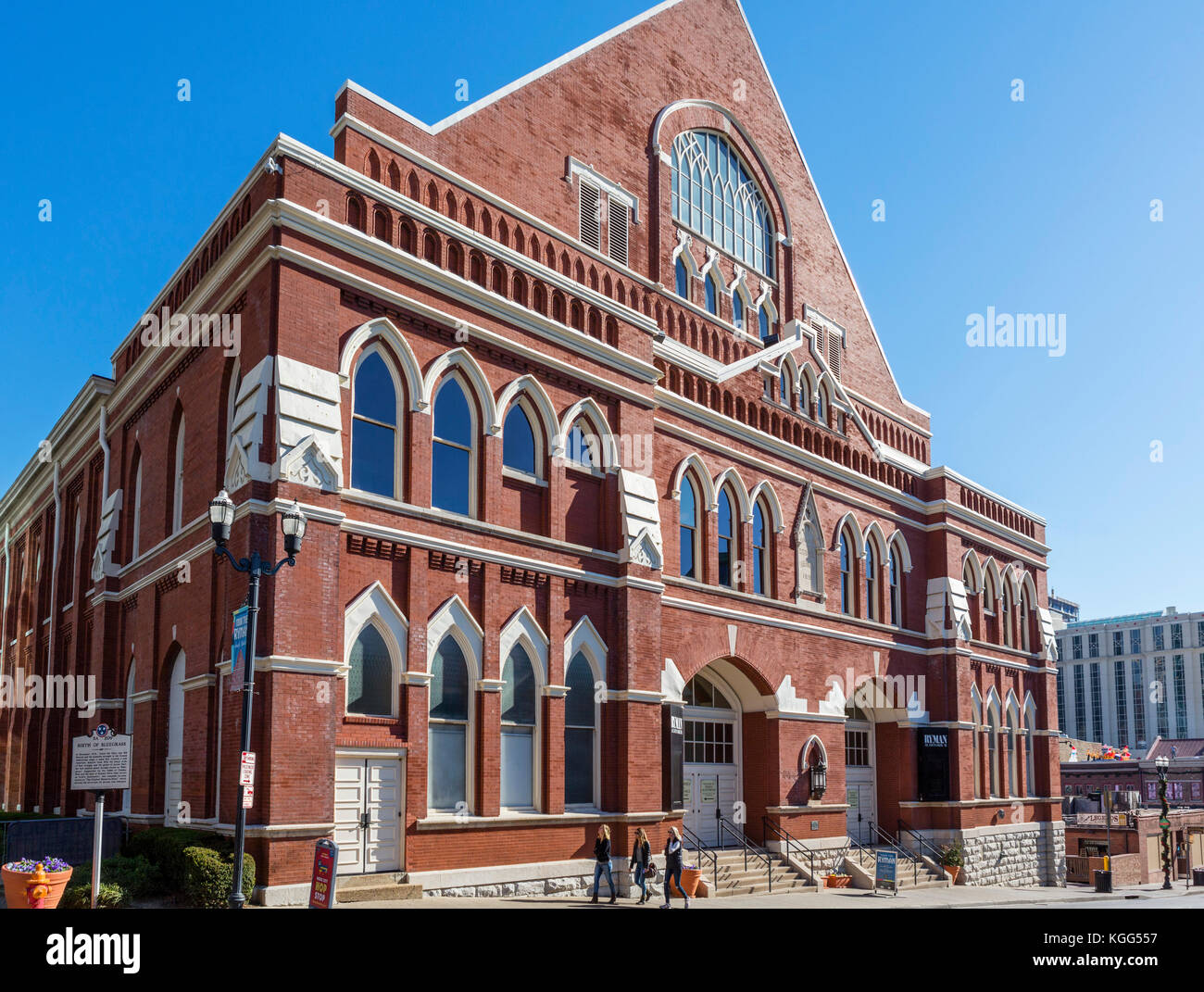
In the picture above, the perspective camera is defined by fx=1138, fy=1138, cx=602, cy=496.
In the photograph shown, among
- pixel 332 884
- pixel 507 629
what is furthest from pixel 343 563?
pixel 332 884

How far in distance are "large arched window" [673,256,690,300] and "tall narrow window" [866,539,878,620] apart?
28.9 ft

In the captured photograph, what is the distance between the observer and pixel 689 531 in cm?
2594

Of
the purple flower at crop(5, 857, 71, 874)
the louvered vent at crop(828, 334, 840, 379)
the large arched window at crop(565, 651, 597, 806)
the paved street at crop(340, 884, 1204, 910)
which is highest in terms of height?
the louvered vent at crop(828, 334, 840, 379)

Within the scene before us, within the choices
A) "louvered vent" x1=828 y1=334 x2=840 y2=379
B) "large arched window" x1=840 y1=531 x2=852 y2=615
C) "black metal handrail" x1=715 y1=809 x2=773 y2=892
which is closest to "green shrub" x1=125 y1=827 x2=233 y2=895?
"black metal handrail" x1=715 y1=809 x2=773 y2=892

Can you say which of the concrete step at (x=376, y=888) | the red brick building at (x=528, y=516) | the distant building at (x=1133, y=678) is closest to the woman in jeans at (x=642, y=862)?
the red brick building at (x=528, y=516)

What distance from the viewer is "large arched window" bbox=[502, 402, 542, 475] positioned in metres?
20.9

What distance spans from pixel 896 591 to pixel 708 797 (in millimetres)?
10304

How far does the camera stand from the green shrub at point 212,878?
15.1 m

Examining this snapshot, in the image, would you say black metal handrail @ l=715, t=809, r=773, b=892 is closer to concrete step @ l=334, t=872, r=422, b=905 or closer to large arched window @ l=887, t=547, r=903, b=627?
large arched window @ l=887, t=547, r=903, b=627

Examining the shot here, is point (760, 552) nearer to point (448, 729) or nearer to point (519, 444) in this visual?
point (519, 444)

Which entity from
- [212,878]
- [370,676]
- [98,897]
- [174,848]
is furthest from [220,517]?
[98,897]
